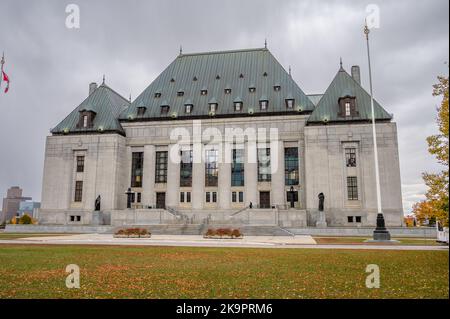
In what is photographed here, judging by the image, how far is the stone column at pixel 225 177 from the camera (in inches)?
2071

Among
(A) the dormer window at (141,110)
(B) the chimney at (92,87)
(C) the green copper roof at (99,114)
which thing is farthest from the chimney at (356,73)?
(B) the chimney at (92,87)

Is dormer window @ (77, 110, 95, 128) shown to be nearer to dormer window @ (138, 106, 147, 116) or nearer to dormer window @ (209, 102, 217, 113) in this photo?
dormer window @ (138, 106, 147, 116)

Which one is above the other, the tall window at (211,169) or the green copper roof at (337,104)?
the green copper roof at (337,104)

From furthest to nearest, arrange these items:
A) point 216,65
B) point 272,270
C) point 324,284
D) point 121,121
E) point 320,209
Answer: point 216,65
point 121,121
point 320,209
point 272,270
point 324,284

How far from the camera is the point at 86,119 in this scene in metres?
57.2

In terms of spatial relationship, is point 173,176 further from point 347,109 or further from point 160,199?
point 347,109

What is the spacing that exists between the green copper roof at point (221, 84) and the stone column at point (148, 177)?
216 inches

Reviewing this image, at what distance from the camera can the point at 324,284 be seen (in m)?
10.3

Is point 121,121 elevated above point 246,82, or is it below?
below

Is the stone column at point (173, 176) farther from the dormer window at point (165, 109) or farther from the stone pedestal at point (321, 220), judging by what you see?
the stone pedestal at point (321, 220)

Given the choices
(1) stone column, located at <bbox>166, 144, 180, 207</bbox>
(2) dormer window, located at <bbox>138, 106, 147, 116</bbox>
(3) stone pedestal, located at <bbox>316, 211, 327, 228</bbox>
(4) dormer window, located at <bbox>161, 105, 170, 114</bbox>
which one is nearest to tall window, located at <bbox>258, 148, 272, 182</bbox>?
(3) stone pedestal, located at <bbox>316, 211, 327, 228</bbox>
